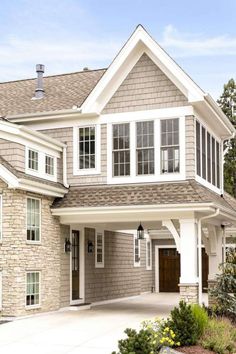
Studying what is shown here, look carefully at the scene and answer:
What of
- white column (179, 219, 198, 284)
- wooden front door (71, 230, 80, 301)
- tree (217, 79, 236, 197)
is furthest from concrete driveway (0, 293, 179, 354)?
tree (217, 79, 236, 197)

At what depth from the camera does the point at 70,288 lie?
61.1 ft

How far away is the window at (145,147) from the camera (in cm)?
1800

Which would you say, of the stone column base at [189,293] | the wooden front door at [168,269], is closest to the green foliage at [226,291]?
the stone column base at [189,293]

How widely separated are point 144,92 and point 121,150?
193 cm

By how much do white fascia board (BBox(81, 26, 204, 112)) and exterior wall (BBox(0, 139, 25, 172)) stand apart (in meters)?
2.93

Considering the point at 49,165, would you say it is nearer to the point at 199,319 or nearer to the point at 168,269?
the point at 199,319

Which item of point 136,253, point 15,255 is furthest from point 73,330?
point 136,253

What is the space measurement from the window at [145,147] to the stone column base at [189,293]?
12.2ft

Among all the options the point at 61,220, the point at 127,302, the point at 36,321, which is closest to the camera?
the point at 36,321

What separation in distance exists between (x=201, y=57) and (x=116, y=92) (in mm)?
14692

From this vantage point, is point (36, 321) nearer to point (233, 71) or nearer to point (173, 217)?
point (173, 217)

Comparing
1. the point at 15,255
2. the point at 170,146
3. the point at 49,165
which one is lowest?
the point at 15,255

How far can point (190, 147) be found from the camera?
57.2 feet

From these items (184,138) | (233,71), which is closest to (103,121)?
(184,138)
